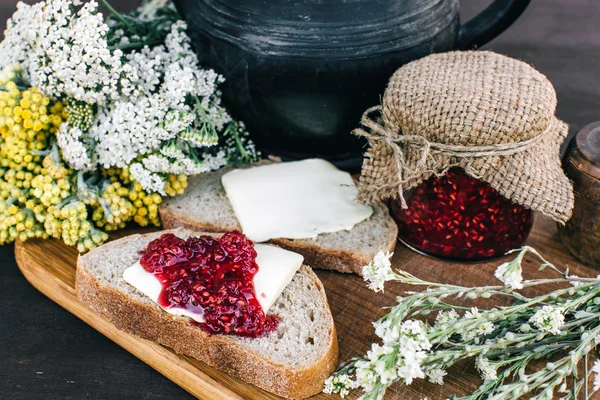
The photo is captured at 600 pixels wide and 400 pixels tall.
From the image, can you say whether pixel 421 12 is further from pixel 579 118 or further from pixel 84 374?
pixel 84 374

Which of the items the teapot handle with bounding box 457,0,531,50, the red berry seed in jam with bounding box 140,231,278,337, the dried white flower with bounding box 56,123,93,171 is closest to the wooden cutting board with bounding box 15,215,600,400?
the red berry seed in jam with bounding box 140,231,278,337

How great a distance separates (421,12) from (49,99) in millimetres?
1400

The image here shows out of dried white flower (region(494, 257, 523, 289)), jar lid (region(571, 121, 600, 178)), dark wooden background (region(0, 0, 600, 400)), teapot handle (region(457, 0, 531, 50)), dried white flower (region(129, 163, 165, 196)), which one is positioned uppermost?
teapot handle (region(457, 0, 531, 50))

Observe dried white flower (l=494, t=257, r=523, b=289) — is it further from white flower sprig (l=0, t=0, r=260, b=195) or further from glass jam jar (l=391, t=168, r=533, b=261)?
white flower sprig (l=0, t=0, r=260, b=195)

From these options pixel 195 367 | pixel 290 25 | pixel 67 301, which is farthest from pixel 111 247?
pixel 290 25

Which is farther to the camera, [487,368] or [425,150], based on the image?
[425,150]

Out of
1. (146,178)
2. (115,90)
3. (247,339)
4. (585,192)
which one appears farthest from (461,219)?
(115,90)

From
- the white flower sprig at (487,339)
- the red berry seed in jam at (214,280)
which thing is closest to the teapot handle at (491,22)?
the white flower sprig at (487,339)

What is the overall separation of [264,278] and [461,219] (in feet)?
2.24

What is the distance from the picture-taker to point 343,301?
2.21 m

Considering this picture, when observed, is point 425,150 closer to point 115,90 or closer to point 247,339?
point 247,339

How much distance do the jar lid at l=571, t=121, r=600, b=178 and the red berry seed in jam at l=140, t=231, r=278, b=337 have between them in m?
1.10

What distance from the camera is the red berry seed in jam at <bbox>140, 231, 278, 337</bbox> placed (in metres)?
1.93

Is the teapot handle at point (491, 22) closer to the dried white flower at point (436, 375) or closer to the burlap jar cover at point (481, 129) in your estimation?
the burlap jar cover at point (481, 129)
